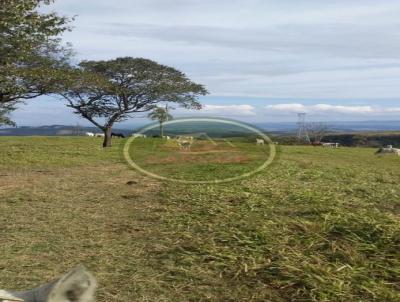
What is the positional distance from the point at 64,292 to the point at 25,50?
12.4 metres

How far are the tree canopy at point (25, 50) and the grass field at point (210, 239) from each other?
4.34 m

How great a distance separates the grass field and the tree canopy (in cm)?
434

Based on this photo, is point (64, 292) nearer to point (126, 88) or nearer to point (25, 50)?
point (25, 50)

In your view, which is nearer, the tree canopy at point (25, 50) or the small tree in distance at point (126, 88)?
the tree canopy at point (25, 50)

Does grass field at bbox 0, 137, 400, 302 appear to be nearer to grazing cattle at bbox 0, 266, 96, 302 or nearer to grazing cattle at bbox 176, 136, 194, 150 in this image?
grazing cattle at bbox 0, 266, 96, 302

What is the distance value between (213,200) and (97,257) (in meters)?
3.05

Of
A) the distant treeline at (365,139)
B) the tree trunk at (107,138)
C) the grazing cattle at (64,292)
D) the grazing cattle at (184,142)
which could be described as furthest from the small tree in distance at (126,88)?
the distant treeline at (365,139)

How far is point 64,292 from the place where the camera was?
8.66 feet

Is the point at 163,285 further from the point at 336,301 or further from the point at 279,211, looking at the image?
the point at 279,211

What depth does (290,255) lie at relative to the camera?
4.42 m

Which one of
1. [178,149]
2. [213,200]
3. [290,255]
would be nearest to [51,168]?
[178,149]

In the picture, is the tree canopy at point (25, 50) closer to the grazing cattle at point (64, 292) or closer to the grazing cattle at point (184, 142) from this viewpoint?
the grazing cattle at point (184, 142)

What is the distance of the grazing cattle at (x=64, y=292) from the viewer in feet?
8.57

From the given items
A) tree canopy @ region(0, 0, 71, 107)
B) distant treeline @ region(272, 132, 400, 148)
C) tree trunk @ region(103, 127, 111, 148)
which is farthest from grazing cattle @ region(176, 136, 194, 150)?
distant treeline @ region(272, 132, 400, 148)
